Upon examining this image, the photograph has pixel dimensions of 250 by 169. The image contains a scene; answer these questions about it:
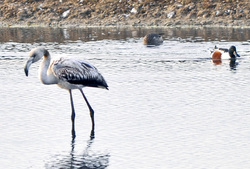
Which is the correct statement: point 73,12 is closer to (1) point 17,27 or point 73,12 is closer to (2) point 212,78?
(1) point 17,27

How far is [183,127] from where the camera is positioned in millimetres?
11508

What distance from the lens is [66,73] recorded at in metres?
11.8

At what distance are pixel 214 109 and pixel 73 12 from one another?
22.3m

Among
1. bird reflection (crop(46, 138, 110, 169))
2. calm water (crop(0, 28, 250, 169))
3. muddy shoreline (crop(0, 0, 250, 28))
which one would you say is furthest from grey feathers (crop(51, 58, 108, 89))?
muddy shoreline (crop(0, 0, 250, 28))

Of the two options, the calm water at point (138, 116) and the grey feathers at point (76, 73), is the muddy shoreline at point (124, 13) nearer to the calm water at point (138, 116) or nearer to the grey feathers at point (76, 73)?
the calm water at point (138, 116)

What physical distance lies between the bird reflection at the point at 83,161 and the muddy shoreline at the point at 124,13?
21641 mm

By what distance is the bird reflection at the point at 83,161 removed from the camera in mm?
9430

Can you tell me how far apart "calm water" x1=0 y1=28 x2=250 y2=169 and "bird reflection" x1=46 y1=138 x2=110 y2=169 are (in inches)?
0.5

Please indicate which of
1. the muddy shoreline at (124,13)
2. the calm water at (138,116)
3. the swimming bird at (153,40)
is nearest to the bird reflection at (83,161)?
the calm water at (138,116)

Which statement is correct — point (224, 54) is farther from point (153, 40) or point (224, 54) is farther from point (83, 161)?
point (83, 161)

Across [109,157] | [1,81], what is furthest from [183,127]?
[1,81]

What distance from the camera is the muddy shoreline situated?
104ft

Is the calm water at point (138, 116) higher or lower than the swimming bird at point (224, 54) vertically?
lower

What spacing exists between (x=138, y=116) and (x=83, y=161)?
2924 mm
